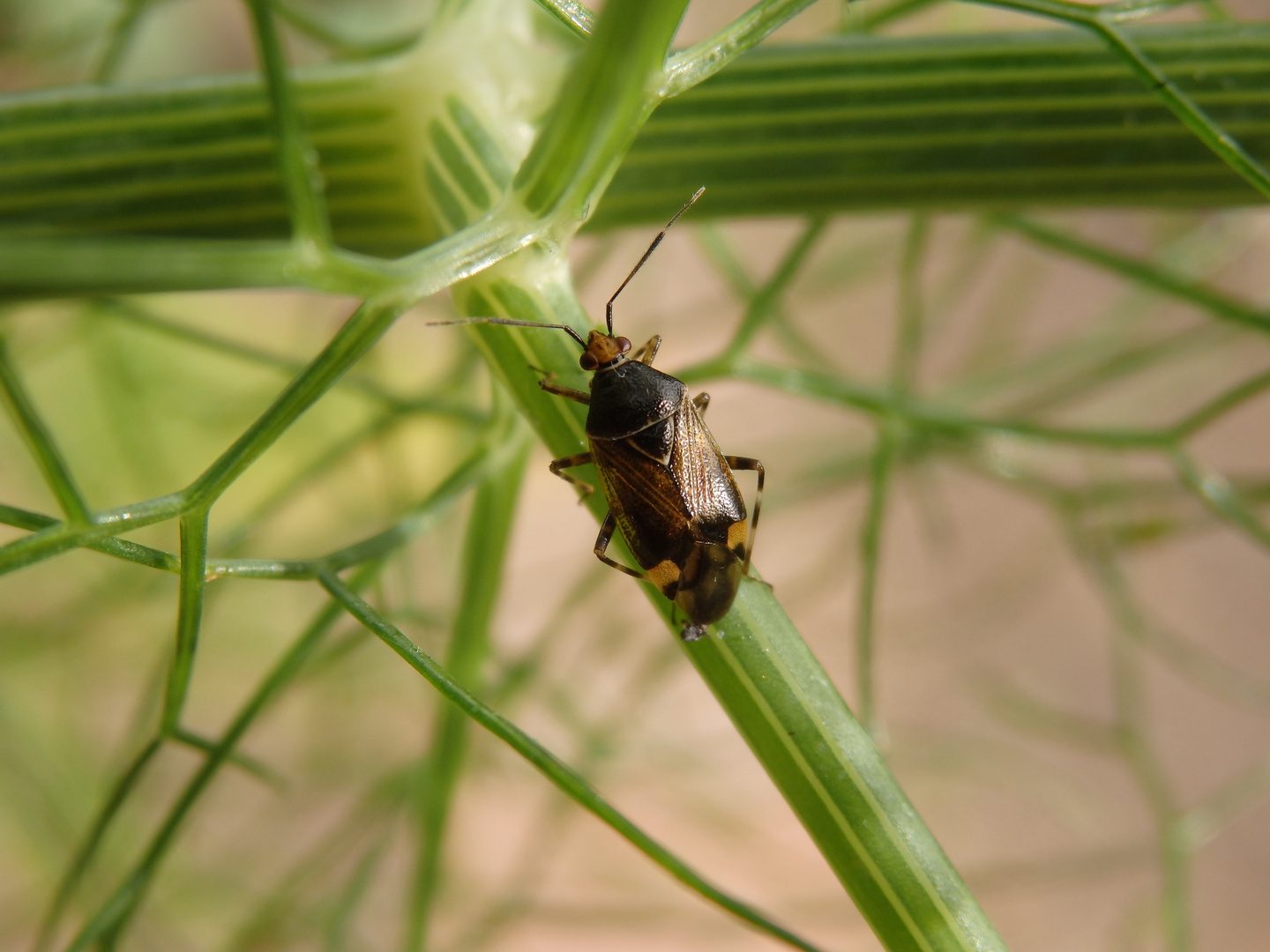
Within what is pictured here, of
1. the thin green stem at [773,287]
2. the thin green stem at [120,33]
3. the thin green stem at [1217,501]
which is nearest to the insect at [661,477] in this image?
the thin green stem at [773,287]

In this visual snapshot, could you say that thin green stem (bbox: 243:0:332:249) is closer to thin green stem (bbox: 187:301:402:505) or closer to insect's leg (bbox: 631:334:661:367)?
thin green stem (bbox: 187:301:402:505)

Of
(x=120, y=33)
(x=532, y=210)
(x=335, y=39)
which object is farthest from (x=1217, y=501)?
(x=120, y=33)

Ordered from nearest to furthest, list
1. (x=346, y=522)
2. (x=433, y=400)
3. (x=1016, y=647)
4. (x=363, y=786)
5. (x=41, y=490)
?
(x=433, y=400)
(x=346, y=522)
(x=41, y=490)
(x=363, y=786)
(x=1016, y=647)

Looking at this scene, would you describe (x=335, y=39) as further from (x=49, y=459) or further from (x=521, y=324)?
(x=49, y=459)

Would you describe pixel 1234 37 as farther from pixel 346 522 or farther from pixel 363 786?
pixel 363 786

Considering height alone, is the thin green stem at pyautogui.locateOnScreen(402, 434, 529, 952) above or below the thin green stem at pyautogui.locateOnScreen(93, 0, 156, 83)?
below

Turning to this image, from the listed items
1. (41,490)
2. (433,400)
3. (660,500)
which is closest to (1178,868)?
(660,500)

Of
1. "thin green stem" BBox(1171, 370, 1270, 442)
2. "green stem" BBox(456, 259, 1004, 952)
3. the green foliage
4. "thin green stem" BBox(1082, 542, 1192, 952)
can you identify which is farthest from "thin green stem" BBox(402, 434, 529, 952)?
"thin green stem" BBox(1082, 542, 1192, 952)
